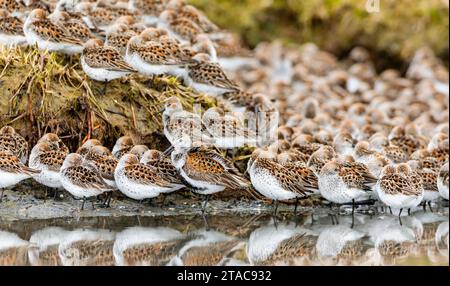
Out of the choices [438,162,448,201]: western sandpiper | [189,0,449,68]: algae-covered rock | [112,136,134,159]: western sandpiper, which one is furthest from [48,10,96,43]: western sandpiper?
[189,0,449,68]: algae-covered rock

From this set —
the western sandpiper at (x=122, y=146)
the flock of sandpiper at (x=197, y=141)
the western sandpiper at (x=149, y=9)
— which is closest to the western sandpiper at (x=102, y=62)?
the flock of sandpiper at (x=197, y=141)

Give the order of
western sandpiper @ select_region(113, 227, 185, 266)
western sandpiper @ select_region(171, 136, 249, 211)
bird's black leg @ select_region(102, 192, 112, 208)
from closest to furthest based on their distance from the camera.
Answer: western sandpiper @ select_region(113, 227, 185, 266) → western sandpiper @ select_region(171, 136, 249, 211) → bird's black leg @ select_region(102, 192, 112, 208)

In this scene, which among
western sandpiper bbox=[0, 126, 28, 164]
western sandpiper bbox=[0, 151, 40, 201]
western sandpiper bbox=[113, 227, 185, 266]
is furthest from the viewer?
western sandpiper bbox=[0, 126, 28, 164]

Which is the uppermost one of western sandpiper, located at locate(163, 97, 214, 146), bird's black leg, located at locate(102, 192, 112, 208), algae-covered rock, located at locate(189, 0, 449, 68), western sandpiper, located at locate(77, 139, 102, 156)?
western sandpiper, located at locate(163, 97, 214, 146)

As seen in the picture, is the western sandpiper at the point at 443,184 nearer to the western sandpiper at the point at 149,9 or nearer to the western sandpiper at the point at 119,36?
the western sandpiper at the point at 119,36

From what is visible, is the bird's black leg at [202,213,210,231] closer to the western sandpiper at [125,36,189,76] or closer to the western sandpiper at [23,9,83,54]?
the western sandpiper at [125,36,189,76]

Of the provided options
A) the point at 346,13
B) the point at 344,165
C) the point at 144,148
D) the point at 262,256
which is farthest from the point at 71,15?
the point at 346,13

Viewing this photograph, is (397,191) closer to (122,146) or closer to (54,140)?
(122,146)
